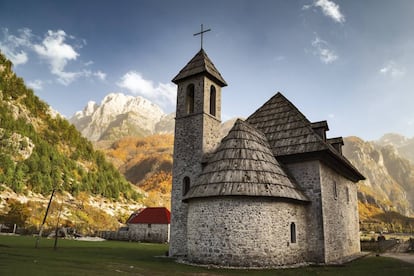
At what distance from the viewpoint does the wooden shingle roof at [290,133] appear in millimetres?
18484

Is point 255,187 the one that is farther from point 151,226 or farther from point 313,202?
point 151,226

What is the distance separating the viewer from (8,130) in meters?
56.4

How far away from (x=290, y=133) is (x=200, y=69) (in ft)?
23.7

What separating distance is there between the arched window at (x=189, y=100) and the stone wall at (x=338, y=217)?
9.40 metres

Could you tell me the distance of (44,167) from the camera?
56.6 meters

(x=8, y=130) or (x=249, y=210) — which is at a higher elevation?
(x=8, y=130)

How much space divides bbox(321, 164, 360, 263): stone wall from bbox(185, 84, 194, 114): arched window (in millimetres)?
9398

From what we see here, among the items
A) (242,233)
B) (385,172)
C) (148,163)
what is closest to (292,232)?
(242,233)

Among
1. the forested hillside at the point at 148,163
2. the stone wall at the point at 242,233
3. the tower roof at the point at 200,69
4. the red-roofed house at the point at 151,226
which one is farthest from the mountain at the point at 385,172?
the stone wall at the point at 242,233

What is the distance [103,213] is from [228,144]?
157 ft

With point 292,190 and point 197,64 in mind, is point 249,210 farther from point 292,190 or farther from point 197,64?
point 197,64

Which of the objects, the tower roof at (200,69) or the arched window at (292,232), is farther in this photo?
the tower roof at (200,69)

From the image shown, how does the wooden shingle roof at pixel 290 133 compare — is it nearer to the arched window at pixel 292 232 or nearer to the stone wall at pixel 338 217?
the stone wall at pixel 338 217

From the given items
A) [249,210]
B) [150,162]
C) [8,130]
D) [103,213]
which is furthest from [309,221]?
[150,162]
